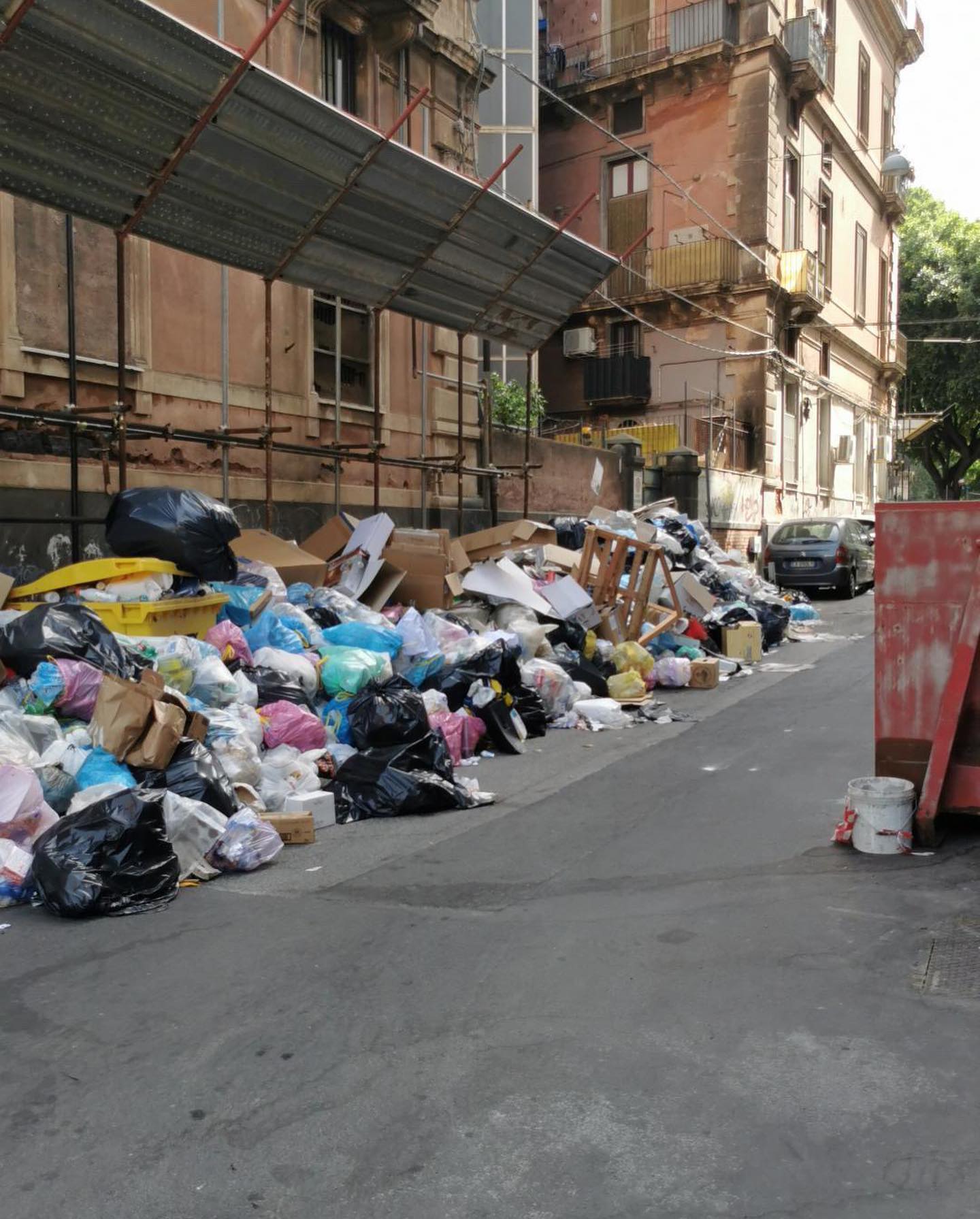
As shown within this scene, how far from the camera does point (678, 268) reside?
82.7 ft

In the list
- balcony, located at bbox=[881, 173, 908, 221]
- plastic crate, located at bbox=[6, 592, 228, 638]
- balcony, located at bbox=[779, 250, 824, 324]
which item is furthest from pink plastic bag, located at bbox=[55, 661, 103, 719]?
balcony, located at bbox=[881, 173, 908, 221]

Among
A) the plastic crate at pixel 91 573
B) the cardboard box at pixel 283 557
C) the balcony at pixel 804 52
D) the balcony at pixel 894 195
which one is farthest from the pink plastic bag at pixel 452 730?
the balcony at pixel 894 195

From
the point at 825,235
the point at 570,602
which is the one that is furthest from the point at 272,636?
the point at 825,235

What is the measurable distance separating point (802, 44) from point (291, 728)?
932 inches

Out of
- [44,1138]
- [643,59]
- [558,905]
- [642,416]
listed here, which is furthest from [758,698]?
[643,59]

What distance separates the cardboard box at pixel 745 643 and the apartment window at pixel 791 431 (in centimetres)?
1508

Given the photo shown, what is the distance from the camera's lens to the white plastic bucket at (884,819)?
470cm

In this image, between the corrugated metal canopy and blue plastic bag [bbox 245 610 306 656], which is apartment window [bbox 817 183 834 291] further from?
blue plastic bag [bbox 245 610 306 656]

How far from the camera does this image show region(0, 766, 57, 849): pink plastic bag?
464 cm

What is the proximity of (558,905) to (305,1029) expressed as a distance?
1.37 metres

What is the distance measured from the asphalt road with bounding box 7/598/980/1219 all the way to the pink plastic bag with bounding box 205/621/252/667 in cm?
200

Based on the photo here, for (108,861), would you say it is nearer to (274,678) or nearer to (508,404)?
(274,678)

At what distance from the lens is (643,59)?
25.8m

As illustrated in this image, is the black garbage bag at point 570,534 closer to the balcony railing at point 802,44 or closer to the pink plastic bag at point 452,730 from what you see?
the pink plastic bag at point 452,730
